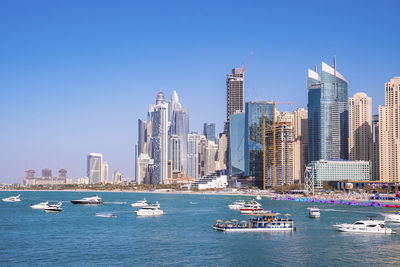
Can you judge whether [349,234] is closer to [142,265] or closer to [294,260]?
[294,260]

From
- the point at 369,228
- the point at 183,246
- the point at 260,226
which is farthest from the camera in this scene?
the point at 260,226

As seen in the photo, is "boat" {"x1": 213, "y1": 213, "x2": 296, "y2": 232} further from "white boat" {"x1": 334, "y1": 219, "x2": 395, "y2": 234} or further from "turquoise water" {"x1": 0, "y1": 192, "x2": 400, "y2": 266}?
"white boat" {"x1": 334, "y1": 219, "x2": 395, "y2": 234}

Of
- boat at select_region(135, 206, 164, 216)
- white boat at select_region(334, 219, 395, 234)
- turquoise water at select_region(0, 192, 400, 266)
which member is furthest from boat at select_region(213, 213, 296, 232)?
boat at select_region(135, 206, 164, 216)

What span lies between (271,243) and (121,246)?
2586cm

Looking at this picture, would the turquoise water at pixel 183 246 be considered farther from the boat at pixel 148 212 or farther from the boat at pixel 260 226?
the boat at pixel 148 212

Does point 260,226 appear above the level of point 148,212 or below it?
above

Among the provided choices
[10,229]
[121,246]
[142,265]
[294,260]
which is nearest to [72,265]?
[142,265]

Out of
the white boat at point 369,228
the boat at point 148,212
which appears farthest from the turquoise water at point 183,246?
the boat at point 148,212

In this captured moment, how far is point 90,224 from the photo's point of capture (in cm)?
11838

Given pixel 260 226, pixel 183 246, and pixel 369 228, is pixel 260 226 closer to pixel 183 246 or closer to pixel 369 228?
pixel 369 228

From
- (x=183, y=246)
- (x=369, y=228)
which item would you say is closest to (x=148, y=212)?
(x=183, y=246)

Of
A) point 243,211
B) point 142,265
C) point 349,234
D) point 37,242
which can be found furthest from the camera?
point 243,211

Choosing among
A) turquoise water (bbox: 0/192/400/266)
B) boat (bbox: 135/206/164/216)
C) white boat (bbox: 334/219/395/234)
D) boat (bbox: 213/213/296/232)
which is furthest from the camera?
boat (bbox: 135/206/164/216)

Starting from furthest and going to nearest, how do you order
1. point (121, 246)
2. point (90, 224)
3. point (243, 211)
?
point (243, 211), point (90, 224), point (121, 246)
